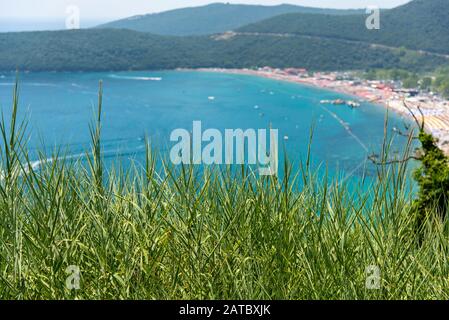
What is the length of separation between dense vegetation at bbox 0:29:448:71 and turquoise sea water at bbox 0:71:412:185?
4.31 ft

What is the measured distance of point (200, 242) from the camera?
3.49ft

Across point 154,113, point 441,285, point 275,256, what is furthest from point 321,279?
point 154,113

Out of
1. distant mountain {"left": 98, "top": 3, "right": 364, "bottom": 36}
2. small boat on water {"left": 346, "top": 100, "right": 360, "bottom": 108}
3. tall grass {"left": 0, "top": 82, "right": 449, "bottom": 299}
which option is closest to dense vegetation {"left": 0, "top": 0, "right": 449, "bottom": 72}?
distant mountain {"left": 98, "top": 3, "right": 364, "bottom": 36}

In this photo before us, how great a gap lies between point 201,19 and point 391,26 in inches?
829

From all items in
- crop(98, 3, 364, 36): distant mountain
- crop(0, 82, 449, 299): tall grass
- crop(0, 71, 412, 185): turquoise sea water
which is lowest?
crop(0, 71, 412, 185): turquoise sea water

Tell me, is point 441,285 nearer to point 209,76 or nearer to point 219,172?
point 219,172

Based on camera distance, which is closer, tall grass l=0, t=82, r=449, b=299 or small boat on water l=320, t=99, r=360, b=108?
tall grass l=0, t=82, r=449, b=299

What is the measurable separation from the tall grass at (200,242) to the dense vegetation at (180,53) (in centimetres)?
4010

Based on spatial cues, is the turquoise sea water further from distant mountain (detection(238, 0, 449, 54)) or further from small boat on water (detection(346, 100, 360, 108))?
distant mountain (detection(238, 0, 449, 54))

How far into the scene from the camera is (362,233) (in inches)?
45.5

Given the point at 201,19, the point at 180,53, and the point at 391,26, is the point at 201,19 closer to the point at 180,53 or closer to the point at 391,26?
the point at 180,53

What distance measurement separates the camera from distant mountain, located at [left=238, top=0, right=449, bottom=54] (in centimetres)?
4103

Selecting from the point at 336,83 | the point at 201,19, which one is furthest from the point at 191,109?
the point at 201,19

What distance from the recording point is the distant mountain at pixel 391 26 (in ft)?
135
